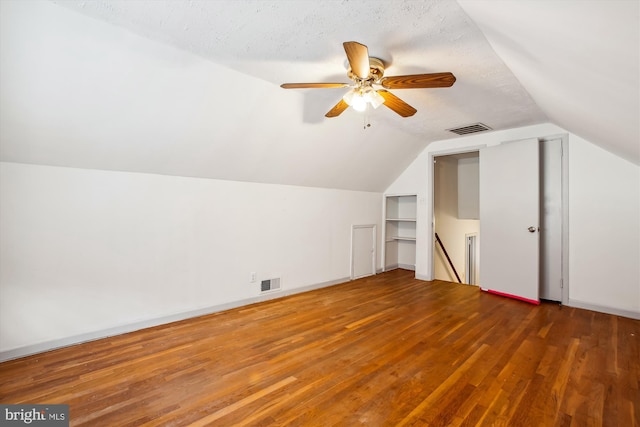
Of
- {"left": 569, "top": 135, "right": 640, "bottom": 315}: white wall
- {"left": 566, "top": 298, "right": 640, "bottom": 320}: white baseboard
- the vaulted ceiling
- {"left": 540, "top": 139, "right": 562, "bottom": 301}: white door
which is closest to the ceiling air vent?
the vaulted ceiling

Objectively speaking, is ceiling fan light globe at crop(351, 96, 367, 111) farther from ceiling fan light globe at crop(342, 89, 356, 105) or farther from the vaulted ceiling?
the vaulted ceiling

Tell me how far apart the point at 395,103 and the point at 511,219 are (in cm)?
274

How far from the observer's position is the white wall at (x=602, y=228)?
3.33m

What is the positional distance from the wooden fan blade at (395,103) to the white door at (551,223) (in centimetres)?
266

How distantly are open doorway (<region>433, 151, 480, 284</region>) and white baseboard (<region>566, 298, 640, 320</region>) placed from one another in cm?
228

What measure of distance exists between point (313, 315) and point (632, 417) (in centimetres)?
255

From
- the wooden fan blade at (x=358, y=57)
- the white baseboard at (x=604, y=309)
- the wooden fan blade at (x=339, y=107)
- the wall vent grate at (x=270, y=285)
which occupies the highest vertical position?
the wooden fan blade at (x=358, y=57)

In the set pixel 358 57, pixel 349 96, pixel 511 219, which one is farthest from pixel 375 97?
pixel 511 219

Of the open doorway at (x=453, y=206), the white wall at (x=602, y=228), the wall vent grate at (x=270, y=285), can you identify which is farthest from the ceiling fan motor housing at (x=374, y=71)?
the open doorway at (x=453, y=206)

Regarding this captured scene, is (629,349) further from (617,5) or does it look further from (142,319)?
(142,319)

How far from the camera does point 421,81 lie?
6.93 ft

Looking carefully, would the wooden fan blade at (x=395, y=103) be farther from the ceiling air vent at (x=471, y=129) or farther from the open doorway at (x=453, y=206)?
the open doorway at (x=453, y=206)

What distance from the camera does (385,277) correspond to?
5.34m

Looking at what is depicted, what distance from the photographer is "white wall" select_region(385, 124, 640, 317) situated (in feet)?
10.9
